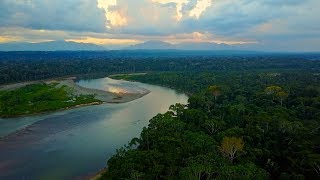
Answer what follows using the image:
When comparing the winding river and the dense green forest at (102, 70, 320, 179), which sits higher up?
the dense green forest at (102, 70, 320, 179)

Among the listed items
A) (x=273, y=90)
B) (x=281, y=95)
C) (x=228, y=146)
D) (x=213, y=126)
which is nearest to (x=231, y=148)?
(x=228, y=146)

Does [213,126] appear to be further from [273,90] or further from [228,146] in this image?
[273,90]

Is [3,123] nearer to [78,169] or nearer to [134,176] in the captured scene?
[78,169]

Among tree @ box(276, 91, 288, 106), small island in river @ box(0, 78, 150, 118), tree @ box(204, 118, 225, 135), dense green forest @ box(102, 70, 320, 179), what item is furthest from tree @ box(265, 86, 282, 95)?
small island in river @ box(0, 78, 150, 118)

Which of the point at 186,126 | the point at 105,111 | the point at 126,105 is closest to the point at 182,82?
the point at 126,105

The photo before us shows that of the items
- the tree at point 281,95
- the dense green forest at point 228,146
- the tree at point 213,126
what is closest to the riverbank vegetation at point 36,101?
the dense green forest at point 228,146

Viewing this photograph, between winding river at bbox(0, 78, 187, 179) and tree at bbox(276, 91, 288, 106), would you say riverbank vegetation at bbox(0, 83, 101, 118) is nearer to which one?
winding river at bbox(0, 78, 187, 179)
